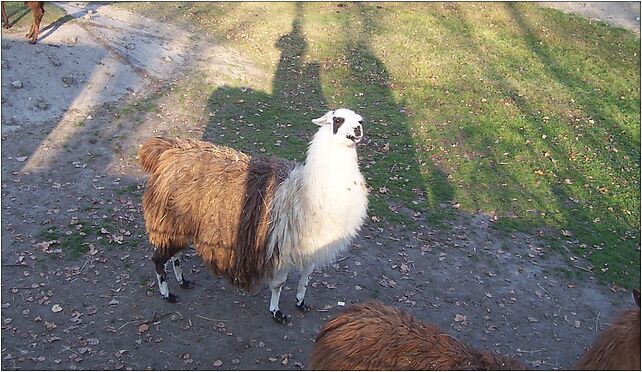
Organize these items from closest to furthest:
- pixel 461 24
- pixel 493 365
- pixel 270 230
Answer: pixel 493 365 → pixel 270 230 → pixel 461 24

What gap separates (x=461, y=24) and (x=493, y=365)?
14.3m

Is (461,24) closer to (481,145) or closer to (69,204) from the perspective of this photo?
(481,145)

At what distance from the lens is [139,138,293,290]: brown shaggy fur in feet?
16.5

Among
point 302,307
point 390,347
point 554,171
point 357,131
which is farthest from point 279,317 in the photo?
point 554,171

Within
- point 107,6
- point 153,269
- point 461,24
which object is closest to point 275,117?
point 153,269

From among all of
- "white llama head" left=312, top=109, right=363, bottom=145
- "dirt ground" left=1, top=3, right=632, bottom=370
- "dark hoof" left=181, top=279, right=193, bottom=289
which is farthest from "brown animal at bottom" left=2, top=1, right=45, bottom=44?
"white llama head" left=312, top=109, right=363, bottom=145

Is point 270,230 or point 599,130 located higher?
point 270,230

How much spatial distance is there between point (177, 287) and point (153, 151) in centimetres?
140

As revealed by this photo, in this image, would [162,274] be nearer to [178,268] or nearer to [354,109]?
[178,268]

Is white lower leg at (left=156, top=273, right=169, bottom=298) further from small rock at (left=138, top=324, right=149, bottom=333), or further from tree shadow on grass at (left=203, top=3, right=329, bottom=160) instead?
tree shadow on grass at (left=203, top=3, right=329, bottom=160)

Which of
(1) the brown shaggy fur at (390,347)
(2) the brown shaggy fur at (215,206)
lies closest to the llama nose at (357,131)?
(2) the brown shaggy fur at (215,206)

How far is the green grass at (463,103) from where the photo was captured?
26.1 feet

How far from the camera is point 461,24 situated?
16.0m

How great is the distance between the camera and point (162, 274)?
17.7 feet
